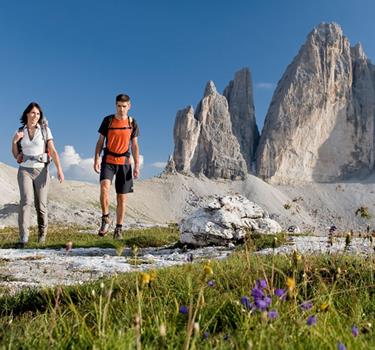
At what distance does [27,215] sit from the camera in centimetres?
1216

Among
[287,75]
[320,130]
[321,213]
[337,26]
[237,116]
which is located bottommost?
[321,213]

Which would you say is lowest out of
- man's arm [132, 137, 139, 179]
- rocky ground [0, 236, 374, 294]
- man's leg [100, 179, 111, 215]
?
rocky ground [0, 236, 374, 294]

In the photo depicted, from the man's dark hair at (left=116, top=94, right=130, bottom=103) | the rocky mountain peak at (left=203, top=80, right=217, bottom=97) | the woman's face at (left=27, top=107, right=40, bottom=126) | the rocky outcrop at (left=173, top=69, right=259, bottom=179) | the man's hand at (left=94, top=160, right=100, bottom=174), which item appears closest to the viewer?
the woman's face at (left=27, top=107, right=40, bottom=126)

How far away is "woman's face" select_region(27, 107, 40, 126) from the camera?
1181cm

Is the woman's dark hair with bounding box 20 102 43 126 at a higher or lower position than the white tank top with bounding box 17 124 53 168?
higher

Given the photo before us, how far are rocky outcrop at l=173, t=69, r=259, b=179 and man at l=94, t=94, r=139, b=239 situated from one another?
135 m

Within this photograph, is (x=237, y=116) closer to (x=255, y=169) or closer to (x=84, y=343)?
(x=255, y=169)

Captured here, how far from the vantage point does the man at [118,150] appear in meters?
12.5

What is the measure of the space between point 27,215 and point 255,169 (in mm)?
155966

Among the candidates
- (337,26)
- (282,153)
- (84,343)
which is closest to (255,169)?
(282,153)

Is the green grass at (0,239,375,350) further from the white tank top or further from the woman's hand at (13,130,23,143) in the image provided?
the woman's hand at (13,130,23,143)

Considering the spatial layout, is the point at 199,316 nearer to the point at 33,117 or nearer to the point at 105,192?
the point at 105,192

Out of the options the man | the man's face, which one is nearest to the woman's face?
the man

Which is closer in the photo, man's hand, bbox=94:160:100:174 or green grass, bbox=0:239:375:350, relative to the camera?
green grass, bbox=0:239:375:350
